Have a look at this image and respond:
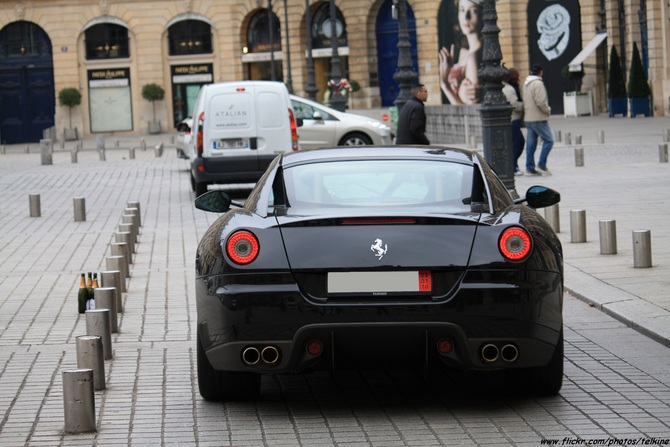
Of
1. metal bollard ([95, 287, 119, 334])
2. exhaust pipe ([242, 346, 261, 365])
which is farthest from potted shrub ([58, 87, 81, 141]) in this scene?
exhaust pipe ([242, 346, 261, 365])

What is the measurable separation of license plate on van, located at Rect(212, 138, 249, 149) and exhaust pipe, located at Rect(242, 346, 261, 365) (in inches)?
613

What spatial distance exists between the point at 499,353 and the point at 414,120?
12668 millimetres

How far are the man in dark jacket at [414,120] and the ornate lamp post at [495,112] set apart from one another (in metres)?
1.26

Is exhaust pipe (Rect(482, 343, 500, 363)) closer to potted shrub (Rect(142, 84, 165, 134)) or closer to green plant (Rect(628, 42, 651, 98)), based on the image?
green plant (Rect(628, 42, 651, 98))

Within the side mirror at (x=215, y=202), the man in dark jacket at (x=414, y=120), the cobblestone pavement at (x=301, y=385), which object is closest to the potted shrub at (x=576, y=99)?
the man in dark jacket at (x=414, y=120)

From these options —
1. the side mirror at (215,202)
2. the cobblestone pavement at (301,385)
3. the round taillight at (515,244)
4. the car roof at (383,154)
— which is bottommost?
the cobblestone pavement at (301,385)

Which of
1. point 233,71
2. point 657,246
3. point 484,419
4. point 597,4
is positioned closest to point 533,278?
point 484,419

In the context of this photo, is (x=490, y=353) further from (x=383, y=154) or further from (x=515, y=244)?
(x=383, y=154)

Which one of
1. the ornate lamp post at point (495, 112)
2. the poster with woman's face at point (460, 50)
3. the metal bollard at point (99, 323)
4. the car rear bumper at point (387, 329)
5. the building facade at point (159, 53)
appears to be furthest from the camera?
the building facade at point (159, 53)

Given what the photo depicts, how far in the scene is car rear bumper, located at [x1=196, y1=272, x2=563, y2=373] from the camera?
650 centimetres

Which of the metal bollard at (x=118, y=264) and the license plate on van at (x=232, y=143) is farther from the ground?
the license plate on van at (x=232, y=143)

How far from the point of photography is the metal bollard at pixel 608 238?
12797 mm

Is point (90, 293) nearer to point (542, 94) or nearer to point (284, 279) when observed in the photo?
point (284, 279)

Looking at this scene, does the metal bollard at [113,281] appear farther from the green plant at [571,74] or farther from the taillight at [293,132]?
the green plant at [571,74]
